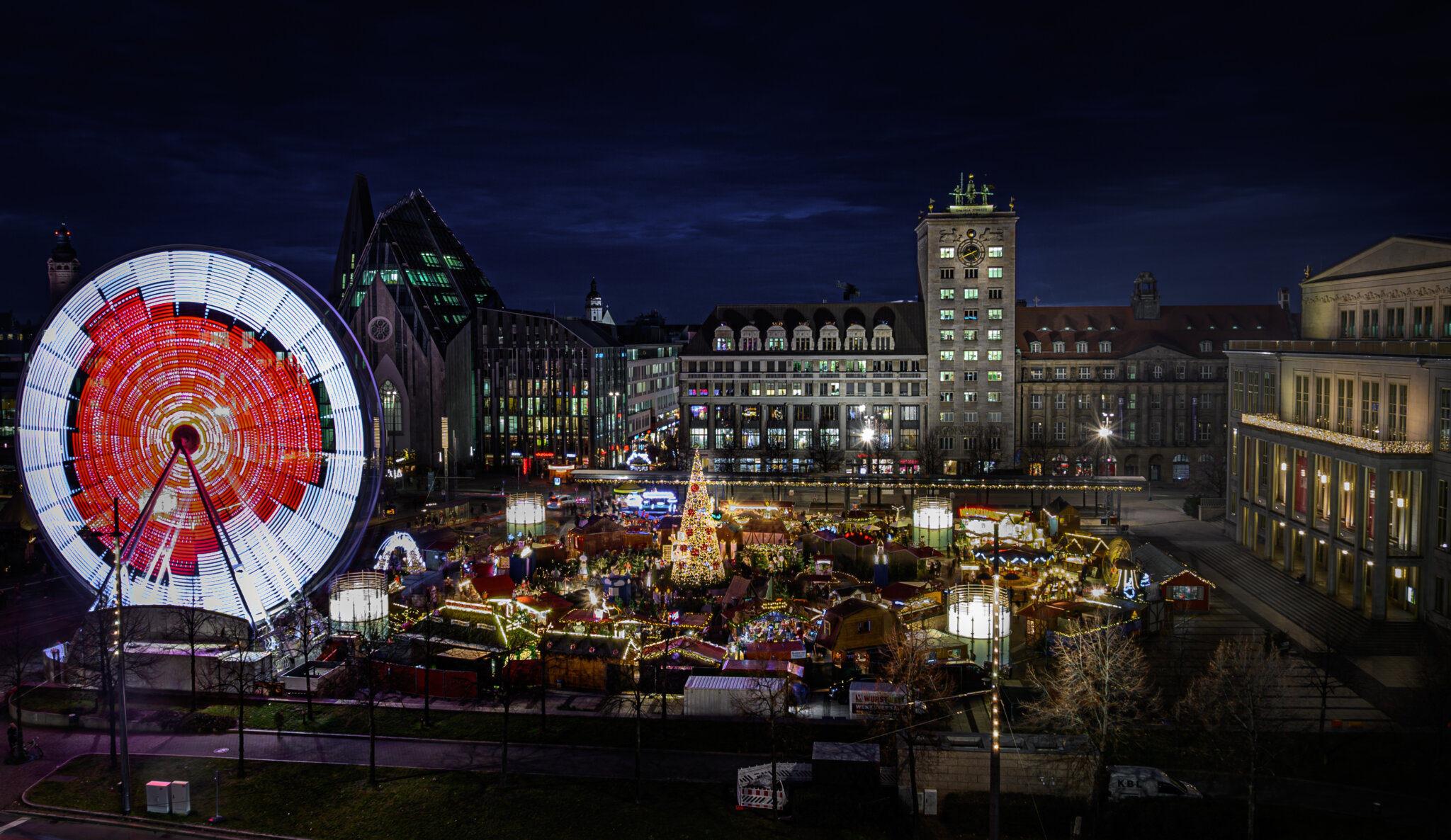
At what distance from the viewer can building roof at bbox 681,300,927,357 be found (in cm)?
9319

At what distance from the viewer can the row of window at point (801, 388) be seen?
92250 millimetres

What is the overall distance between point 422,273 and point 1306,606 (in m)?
82.0

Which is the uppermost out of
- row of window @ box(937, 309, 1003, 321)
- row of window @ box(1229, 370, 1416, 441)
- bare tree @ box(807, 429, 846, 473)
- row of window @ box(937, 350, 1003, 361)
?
row of window @ box(937, 309, 1003, 321)

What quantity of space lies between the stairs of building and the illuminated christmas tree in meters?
25.3

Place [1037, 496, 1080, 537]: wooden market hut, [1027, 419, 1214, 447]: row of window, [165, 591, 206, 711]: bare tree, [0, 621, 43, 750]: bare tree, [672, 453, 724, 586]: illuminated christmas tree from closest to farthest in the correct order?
[0, 621, 43, 750]: bare tree → [165, 591, 206, 711]: bare tree → [672, 453, 724, 586]: illuminated christmas tree → [1037, 496, 1080, 537]: wooden market hut → [1027, 419, 1214, 447]: row of window

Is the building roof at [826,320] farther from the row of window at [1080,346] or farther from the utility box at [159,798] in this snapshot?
the utility box at [159,798]

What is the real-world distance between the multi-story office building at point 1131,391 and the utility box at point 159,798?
7275 centimetres

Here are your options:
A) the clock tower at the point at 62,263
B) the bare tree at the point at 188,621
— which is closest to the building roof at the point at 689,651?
the bare tree at the point at 188,621

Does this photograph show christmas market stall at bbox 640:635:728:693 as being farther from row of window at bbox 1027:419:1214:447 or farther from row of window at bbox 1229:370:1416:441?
row of window at bbox 1027:419:1214:447

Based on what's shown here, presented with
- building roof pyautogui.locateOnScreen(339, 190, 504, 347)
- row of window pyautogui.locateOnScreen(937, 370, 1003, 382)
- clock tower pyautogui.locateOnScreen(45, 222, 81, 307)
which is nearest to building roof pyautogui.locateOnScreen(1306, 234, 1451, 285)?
row of window pyautogui.locateOnScreen(937, 370, 1003, 382)

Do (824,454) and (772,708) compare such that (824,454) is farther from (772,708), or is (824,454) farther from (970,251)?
(772,708)

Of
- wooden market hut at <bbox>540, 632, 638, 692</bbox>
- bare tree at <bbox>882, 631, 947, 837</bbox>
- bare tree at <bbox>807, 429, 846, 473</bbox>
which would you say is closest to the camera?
bare tree at <bbox>882, 631, 947, 837</bbox>

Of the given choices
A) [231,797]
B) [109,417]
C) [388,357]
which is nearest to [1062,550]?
[231,797]

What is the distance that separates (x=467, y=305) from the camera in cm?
10338
